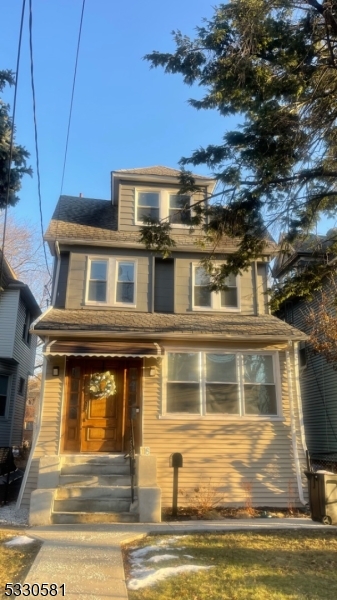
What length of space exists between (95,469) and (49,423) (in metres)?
1.38

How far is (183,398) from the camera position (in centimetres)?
976

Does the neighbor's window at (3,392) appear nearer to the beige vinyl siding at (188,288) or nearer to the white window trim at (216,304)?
the beige vinyl siding at (188,288)

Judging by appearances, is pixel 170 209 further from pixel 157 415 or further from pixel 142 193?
pixel 157 415

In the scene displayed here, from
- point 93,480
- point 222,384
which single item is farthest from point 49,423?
point 222,384

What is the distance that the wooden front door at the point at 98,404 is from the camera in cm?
927

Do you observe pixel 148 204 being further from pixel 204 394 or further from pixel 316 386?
pixel 316 386

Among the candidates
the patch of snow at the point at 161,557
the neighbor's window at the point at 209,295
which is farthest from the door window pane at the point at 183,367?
the patch of snow at the point at 161,557

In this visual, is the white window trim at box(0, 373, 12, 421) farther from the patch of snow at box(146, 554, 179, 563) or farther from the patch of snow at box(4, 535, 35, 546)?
the patch of snow at box(146, 554, 179, 563)

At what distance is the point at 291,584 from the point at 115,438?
5.45 metres

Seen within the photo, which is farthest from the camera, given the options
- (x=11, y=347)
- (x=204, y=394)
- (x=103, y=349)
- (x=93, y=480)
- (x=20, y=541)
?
(x=11, y=347)

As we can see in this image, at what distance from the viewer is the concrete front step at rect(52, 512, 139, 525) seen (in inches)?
288

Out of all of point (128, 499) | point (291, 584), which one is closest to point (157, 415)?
point (128, 499)

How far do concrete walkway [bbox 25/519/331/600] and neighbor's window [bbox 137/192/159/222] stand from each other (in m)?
7.60

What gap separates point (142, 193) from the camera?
11992mm
